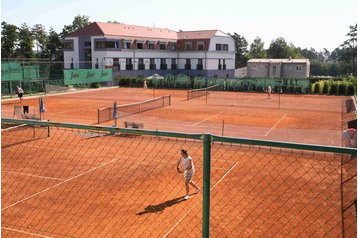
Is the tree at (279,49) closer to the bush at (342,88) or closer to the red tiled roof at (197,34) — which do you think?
the red tiled roof at (197,34)

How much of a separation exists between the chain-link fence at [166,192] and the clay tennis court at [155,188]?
0.03 m

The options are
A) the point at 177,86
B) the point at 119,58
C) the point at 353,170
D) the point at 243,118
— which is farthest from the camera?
the point at 119,58

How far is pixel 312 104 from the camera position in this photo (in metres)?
41.0

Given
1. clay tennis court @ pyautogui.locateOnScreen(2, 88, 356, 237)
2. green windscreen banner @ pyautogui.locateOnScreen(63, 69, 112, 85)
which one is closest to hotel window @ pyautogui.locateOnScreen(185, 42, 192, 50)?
green windscreen banner @ pyautogui.locateOnScreen(63, 69, 112, 85)

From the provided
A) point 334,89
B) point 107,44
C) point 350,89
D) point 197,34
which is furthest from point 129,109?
point 197,34

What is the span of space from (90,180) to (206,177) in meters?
10.3

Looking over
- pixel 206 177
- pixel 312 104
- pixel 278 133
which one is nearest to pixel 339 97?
pixel 312 104

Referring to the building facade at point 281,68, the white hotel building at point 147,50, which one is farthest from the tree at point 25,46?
the building facade at point 281,68

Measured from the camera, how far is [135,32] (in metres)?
72.2

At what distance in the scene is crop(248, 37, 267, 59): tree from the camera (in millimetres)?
118750

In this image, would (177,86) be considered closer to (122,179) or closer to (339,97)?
(339,97)

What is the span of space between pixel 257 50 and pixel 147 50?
61.9m

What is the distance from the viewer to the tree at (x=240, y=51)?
107 metres

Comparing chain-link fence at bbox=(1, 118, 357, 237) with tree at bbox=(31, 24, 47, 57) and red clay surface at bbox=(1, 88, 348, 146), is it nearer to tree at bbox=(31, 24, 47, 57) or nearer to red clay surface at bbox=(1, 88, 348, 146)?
red clay surface at bbox=(1, 88, 348, 146)
